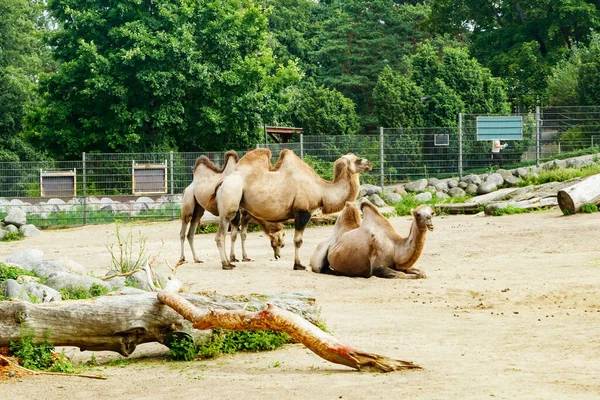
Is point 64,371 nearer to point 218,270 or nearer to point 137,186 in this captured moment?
point 218,270

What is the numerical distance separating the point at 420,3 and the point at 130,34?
26.1 meters

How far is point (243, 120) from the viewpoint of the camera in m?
35.3

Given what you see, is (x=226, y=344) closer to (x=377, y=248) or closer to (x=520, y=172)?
(x=377, y=248)

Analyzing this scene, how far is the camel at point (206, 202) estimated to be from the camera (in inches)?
661

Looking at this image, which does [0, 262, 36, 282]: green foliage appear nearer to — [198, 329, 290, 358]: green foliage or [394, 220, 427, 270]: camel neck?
[198, 329, 290, 358]: green foliage

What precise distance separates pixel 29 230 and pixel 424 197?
9.89m

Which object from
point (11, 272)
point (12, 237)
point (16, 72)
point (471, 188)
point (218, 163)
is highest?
point (16, 72)

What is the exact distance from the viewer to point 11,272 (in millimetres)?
12406

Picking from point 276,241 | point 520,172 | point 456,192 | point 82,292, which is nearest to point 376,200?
point 456,192

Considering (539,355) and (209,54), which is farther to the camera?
(209,54)

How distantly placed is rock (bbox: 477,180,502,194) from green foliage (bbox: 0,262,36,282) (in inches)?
619

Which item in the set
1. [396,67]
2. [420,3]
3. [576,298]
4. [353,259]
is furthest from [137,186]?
[420,3]

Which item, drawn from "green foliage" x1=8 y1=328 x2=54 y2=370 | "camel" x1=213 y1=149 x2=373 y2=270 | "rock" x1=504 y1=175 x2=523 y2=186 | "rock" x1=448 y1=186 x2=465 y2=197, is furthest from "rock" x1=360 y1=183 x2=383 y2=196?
"green foliage" x1=8 y1=328 x2=54 y2=370

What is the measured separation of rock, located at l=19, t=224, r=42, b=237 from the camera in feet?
80.8
